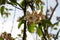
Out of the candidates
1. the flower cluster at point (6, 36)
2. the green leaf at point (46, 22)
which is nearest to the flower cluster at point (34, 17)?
the green leaf at point (46, 22)

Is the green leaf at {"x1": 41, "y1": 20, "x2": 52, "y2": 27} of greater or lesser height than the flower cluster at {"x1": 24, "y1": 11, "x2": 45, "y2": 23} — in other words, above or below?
below

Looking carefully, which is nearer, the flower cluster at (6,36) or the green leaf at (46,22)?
the green leaf at (46,22)

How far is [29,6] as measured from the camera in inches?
35.5

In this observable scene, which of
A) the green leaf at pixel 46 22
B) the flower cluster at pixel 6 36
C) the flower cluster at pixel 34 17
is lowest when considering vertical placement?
the flower cluster at pixel 6 36

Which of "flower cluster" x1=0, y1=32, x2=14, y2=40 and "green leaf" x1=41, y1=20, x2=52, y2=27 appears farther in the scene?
"flower cluster" x1=0, y1=32, x2=14, y2=40

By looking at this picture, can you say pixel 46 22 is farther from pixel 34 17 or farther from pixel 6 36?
pixel 6 36

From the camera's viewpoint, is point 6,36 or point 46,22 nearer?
point 46,22

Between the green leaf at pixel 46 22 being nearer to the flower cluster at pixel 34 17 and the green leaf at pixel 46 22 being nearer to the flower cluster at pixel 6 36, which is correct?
the flower cluster at pixel 34 17

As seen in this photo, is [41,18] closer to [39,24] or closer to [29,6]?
[39,24]

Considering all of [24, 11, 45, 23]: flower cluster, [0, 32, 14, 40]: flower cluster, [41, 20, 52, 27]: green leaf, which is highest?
[24, 11, 45, 23]: flower cluster

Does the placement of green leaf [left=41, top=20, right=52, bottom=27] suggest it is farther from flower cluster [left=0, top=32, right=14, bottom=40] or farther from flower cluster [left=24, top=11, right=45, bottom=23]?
flower cluster [left=0, top=32, right=14, bottom=40]

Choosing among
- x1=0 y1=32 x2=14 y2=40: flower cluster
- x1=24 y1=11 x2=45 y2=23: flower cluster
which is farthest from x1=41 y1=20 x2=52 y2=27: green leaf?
x1=0 y1=32 x2=14 y2=40: flower cluster

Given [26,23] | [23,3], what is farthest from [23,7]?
[26,23]

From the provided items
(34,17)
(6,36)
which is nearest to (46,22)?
(34,17)
